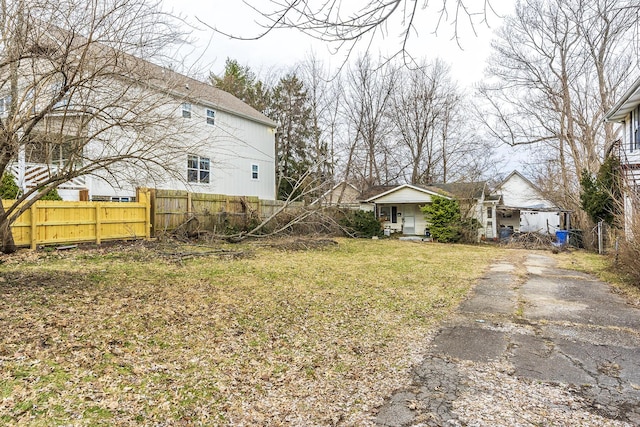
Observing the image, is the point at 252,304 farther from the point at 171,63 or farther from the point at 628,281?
the point at 628,281

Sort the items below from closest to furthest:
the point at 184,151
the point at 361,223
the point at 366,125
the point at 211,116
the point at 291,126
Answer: the point at 184,151 → the point at 211,116 → the point at 361,223 → the point at 366,125 → the point at 291,126

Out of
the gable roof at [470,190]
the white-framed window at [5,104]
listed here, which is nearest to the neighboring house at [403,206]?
the gable roof at [470,190]

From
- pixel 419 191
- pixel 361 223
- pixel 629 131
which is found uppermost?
pixel 629 131

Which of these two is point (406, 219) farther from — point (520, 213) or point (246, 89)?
point (246, 89)

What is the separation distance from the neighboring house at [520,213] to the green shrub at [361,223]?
603cm

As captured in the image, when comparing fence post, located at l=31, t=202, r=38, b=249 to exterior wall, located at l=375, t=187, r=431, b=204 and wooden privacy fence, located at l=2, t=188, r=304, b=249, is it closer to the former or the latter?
wooden privacy fence, located at l=2, t=188, r=304, b=249

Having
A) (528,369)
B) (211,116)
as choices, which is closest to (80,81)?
(528,369)

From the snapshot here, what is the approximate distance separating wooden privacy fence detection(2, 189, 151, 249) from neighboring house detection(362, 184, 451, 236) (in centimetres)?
1317

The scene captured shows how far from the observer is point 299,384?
10.7 feet

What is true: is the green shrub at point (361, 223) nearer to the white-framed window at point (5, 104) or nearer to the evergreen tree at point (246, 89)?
the evergreen tree at point (246, 89)

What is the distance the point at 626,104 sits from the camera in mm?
12211

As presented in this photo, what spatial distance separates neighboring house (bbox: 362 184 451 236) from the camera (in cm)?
2167

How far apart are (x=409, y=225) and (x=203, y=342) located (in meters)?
20.2

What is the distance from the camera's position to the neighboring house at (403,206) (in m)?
21.7
